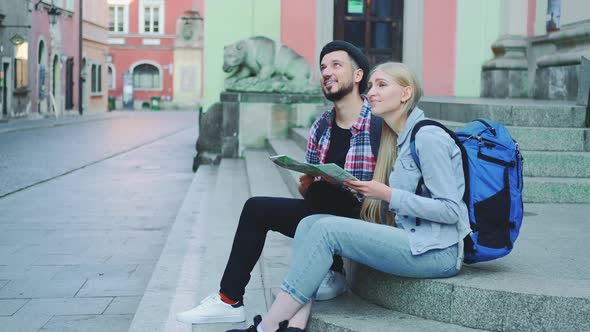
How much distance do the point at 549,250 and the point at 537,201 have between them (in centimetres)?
200

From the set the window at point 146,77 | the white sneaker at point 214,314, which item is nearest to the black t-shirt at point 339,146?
the white sneaker at point 214,314

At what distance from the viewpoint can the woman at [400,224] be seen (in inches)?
134

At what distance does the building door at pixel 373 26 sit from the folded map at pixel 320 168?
39.5ft

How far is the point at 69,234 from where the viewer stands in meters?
7.71

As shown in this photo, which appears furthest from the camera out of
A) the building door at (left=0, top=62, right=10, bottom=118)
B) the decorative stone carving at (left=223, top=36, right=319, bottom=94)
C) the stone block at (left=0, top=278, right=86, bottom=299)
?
the building door at (left=0, top=62, right=10, bottom=118)

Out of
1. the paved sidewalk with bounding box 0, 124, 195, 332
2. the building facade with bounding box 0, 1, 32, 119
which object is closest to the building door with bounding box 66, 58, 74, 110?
the building facade with bounding box 0, 1, 32, 119

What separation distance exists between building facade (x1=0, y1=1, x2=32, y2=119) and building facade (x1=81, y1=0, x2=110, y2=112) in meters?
9.18

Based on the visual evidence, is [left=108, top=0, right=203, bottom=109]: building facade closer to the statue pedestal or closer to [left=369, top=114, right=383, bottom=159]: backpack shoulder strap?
the statue pedestal

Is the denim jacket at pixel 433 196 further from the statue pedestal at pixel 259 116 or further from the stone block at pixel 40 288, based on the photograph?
the statue pedestal at pixel 259 116

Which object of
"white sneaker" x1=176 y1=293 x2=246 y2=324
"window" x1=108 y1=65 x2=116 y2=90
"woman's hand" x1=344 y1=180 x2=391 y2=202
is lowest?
"white sneaker" x1=176 y1=293 x2=246 y2=324

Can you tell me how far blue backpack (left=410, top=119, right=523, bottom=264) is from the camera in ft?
11.3

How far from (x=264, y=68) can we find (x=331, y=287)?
9837 millimetres

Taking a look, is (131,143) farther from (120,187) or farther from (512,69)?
(512,69)

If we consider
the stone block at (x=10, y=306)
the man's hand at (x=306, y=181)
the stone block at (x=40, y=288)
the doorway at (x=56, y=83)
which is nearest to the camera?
the man's hand at (x=306, y=181)
